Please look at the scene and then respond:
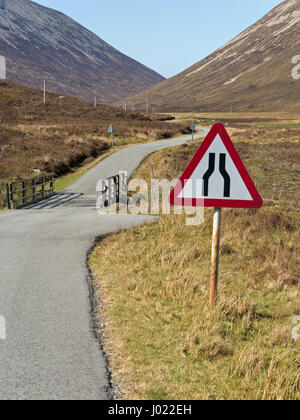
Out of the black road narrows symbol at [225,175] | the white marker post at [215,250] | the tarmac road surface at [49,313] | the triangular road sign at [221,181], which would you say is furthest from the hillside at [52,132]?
the black road narrows symbol at [225,175]

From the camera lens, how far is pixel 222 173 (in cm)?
488

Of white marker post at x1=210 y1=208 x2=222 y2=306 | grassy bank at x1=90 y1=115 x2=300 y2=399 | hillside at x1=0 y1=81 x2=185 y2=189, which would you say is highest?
hillside at x1=0 y1=81 x2=185 y2=189

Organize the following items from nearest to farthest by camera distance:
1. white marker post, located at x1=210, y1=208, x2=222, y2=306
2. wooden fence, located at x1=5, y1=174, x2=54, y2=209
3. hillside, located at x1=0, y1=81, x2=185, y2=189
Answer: white marker post, located at x1=210, y1=208, x2=222, y2=306 < wooden fence, located at x1=5, y1=174, x2=54, y2=209 < hillside, located at x1=0, y1=81, x2=185, y2=189

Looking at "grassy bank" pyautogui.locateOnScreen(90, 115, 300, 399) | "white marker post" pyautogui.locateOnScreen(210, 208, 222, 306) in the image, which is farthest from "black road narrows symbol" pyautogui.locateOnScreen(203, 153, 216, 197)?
"grassy bank" pyautogui.locateOnScreen(90, 115, 300, 399)

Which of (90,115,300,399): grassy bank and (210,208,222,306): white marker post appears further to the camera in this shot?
(210,208,222,306): white marker post

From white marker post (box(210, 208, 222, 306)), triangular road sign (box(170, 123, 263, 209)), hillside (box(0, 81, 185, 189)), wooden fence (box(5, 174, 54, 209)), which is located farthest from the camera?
hillside (box(0, 81, 185, 189))

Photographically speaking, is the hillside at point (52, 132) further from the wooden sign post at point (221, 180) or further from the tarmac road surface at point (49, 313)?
the wooden sign post at point (221, 180)

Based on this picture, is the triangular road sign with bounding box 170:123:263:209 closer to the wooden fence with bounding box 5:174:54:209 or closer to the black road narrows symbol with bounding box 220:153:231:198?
the black road narrows symbol with bounding box 220:153:231:198

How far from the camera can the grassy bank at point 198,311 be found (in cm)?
393

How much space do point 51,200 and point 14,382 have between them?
55.1 feet

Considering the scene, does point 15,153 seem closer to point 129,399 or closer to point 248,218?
point 248,218

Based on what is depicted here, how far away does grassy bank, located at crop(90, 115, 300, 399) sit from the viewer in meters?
3.93

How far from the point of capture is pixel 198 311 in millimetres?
5418

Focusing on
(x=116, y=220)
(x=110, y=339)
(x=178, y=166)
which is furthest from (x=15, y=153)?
(x=110, y=339)
